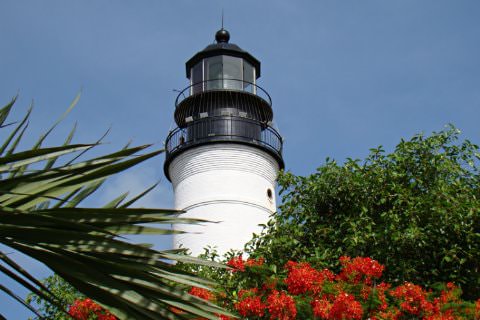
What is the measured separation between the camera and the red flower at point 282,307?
7664 mm

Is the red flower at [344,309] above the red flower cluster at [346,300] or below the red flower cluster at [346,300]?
below

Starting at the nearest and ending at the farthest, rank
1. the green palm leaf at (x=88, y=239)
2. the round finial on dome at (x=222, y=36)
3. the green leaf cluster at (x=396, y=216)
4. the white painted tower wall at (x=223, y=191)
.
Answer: the green palm leaf at (x=88, y=239), the green leaf cluster at (x=396, y=216), the white painted tower wall at (x=223, y=191), the round finial on dome at (x=222, y=36)

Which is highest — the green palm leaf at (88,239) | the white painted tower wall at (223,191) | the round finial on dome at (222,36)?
the round finial on dome at (222,36)

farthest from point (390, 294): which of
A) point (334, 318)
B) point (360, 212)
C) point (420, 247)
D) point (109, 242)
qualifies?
point (109, 242)

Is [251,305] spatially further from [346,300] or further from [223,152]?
[223,152]

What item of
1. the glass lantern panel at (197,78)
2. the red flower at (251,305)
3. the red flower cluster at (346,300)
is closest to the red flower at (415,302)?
the red flower cluster at (346,300)

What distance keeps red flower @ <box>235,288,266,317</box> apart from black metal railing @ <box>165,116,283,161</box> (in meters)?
14.3

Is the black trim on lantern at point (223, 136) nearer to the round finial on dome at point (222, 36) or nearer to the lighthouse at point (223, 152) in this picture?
the lighthouse at point (223, 152)

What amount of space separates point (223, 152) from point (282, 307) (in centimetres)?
1496

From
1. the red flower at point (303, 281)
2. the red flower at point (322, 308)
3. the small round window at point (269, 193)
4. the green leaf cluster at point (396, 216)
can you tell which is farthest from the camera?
the small round window at point (269, 193)

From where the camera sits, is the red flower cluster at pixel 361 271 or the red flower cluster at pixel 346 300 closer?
the red flower cluster at pixel 346 300

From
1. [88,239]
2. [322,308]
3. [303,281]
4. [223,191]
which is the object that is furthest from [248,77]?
[88,239]

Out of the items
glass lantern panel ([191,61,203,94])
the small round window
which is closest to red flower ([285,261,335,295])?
the small round window

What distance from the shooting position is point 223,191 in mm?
21625
